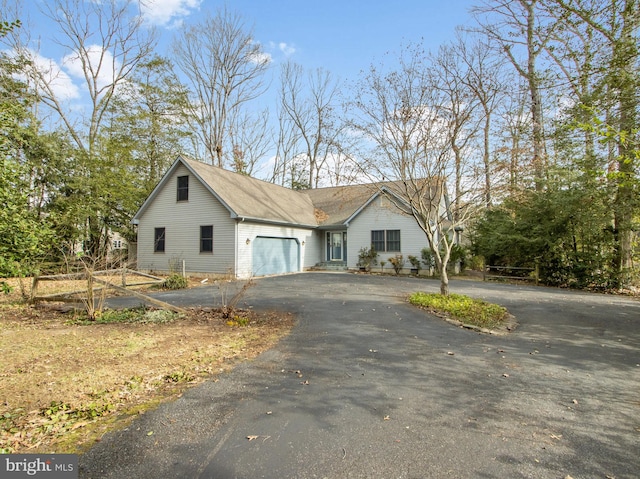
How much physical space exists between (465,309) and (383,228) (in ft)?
40.5

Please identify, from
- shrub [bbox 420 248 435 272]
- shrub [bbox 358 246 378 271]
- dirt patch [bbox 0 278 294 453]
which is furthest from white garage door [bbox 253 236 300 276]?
dirt patch [bbox 0 278 294 453]

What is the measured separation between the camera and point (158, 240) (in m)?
19.2

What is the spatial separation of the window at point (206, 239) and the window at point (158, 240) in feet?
9.77

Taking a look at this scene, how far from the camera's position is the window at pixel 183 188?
18.3 metres

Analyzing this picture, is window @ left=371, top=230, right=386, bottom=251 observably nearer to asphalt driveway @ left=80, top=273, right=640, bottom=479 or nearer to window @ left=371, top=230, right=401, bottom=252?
window @ left=371, top=230, right=401, bottom=252

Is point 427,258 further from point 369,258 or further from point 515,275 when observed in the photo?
point 515,275

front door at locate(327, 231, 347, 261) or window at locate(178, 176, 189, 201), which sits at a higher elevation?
window at locate(178, 176, 189, 201)

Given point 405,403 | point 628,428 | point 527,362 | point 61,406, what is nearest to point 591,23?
point 527,362

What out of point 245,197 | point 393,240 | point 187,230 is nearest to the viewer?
point 187,230

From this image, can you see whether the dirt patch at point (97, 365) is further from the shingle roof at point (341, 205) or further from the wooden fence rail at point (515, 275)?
the shingle roof at point (341, 205)

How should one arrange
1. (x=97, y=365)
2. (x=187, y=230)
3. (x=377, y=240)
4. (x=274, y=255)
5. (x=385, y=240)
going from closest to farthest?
(x=97, y=365)
(x=187, y=230)
(x=274, y=255)
(x=385, y=240)
(x=377, y=240)

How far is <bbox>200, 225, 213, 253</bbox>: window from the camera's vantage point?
1755 cm

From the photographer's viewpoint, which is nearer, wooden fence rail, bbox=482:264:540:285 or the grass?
the grass

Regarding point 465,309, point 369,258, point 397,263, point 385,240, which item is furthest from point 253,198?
point 465,309
